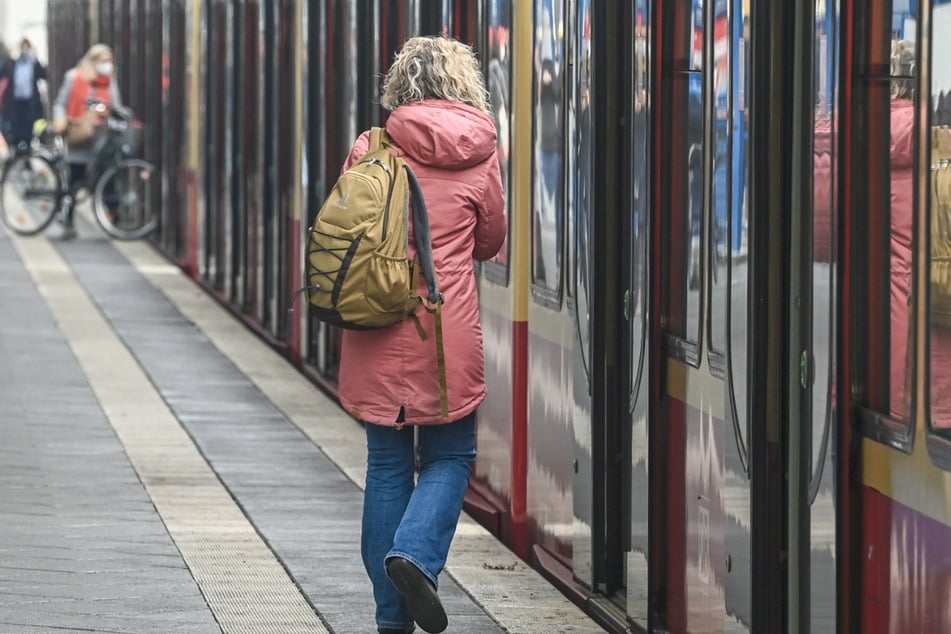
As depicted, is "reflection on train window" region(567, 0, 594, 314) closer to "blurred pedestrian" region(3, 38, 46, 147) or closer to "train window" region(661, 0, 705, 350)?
"train window" region(661, 0, 705, 350)

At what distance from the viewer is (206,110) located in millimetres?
15586

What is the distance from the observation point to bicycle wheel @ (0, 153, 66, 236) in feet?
62.2

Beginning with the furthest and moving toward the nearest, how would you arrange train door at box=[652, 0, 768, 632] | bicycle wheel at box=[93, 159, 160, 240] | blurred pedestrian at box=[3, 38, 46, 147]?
blurred pedestrian at box=[3, 38, 46, 147], bicycle wheel at box=[93, 159, 160, 240], train door at box=[652, 0, 768, 632]

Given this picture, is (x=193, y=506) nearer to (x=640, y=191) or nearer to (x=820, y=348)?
(x=640, y=191)

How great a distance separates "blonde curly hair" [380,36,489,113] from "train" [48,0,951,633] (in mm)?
413

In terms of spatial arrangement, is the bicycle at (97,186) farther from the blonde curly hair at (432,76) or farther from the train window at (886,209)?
the train window at (886,209)

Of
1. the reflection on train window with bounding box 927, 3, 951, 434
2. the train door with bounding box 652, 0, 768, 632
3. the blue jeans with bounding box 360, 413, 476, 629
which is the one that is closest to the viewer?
the reflection on train window with bounding box 927, 3, 951, 434

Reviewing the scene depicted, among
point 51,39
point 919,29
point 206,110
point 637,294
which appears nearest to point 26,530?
point 637,294

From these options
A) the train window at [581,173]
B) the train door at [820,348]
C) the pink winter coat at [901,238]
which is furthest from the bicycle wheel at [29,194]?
the pink winter coat at [901,238]

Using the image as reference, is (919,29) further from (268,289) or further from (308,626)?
(268,289)

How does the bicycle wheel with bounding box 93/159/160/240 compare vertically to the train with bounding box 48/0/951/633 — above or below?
below

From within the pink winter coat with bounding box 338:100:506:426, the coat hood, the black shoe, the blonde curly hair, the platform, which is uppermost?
the blonde curly hair

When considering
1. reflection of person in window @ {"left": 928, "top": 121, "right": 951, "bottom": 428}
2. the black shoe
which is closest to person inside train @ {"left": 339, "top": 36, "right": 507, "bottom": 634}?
the black shoe

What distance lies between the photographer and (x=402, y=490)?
5402 mm
